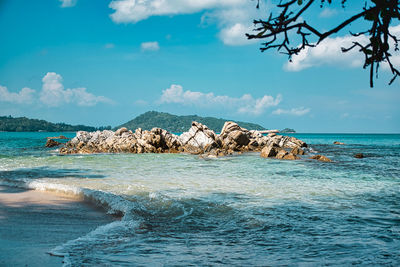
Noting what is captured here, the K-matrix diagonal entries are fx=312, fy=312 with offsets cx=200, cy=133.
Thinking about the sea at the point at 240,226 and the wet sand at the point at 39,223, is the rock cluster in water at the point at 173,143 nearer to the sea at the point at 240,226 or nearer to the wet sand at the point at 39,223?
the sea at the point at 240,226

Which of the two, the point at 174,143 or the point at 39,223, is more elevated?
the point at 174,143

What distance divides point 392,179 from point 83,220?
1369 cm

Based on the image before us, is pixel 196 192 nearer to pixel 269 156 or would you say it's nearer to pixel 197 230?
pixel 197 230

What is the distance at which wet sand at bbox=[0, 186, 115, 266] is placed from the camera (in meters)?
4.54

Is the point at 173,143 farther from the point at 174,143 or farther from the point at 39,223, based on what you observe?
the point at 39,223

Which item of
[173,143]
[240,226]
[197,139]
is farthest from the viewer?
[173,143]

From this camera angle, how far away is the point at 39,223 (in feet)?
21.2

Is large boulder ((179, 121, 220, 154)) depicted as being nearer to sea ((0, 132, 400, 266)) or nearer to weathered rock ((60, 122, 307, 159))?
weathered rock ((60, 122, 307, 159))

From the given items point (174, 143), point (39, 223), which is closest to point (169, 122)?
point (174, 143)

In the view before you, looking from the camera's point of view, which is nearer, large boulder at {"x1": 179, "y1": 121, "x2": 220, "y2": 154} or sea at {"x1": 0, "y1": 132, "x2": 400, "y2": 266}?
sea at {"x1": 0, "y1": 132, "x2": 400, "y2": 266}

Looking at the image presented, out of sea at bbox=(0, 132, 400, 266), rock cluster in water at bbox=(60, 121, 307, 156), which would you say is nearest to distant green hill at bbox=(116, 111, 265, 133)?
rock cluster in water at bbox=(60, 121, 307, 156)

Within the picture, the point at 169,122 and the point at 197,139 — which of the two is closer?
the point at 197,139

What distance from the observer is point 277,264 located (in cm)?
453

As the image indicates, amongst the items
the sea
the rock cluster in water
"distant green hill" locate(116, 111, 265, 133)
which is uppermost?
"distant green hill" locate(116, 111, 265, 133)
